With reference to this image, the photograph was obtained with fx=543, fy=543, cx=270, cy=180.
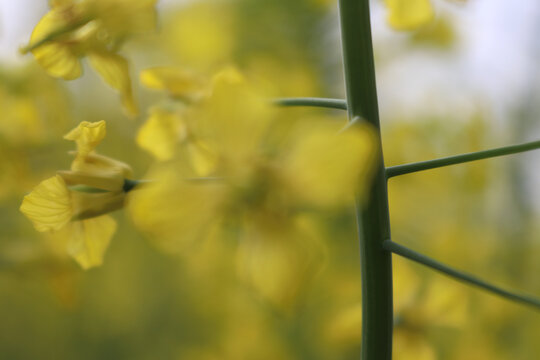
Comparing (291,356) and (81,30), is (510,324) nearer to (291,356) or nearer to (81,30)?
(291,356)

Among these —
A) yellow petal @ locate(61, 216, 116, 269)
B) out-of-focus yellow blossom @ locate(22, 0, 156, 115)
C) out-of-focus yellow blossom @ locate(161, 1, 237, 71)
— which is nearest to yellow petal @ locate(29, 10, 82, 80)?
out-of-focus yellow blossom @ locate(22, 0, 156, 115)

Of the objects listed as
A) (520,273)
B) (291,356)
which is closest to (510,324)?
(520,273)

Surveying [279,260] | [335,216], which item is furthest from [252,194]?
[335,216]

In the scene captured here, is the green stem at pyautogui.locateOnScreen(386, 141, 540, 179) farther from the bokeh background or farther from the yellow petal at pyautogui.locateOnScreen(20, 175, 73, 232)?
the bokeh background

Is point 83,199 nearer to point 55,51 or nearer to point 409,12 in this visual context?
point 55,51

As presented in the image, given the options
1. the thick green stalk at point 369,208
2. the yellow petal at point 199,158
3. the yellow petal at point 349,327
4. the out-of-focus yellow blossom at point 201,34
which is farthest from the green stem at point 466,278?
the out-of-focus yellow blossom at point 201,34

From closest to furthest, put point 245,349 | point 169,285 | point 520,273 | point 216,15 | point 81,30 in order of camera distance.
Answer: point 81,30, point 245,349, point 520,273, point 169,285, point 216,15

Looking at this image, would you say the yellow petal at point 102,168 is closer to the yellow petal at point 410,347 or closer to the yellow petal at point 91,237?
the yellow petal at point 91,237
